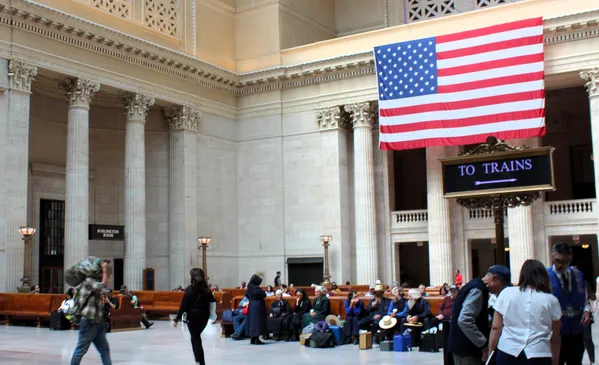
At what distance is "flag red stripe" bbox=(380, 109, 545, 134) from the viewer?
25672 millimetres

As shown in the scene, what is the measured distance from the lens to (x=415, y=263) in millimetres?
39750

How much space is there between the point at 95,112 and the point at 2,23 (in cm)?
858

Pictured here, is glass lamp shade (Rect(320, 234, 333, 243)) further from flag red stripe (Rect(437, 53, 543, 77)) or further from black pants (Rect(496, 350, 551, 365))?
black pants (Rect(496, 350, 551, 365))

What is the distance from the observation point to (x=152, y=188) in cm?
3120

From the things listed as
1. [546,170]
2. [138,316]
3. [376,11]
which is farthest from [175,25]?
[546,170]

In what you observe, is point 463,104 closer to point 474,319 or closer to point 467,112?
point 467,112

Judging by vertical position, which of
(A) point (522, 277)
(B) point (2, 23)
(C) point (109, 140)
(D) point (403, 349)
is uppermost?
(B) point (2, 23)

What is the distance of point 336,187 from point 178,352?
56.2 ft

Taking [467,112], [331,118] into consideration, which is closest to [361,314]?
[467,112]

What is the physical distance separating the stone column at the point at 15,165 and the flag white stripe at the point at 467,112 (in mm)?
12988

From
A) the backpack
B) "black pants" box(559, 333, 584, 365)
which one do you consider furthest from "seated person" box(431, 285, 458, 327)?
the backpack

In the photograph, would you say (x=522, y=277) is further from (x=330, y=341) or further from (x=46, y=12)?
(x=46, y=12)

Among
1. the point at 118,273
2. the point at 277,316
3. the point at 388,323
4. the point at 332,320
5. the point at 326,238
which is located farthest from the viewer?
the point at 118,273

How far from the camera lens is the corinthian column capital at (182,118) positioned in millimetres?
30172
